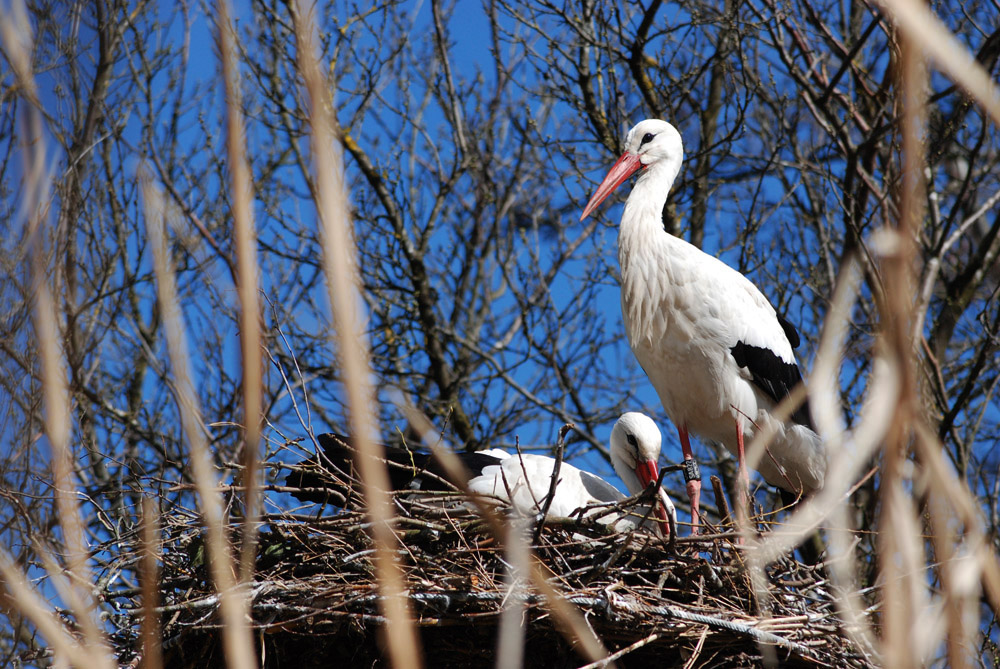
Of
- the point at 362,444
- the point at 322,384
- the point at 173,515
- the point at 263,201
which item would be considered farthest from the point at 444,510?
the point at 263,201

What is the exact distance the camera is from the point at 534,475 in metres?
4.14

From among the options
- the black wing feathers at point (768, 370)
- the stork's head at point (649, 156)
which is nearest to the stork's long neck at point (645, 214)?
the stork's head at point (649, 156)

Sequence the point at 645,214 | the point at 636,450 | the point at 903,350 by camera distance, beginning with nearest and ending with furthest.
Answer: the point at 903,350 → the point at 636,450 → the point at 645,214

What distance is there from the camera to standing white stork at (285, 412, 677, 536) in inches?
155

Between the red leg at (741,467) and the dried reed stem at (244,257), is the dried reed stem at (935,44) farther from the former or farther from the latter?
the red leg at (741,467)

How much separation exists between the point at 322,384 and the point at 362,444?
582 cm

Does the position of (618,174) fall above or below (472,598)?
above

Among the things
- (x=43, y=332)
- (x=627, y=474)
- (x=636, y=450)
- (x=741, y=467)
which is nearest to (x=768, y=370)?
(x=741, y=467)

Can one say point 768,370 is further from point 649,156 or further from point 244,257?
point 244,257

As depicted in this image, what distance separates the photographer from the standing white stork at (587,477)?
13.1 ft

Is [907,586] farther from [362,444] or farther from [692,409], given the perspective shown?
[692,409]

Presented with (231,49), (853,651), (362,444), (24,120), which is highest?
(24,120)

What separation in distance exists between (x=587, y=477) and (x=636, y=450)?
36 cm

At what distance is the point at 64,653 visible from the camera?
117 centimetres
